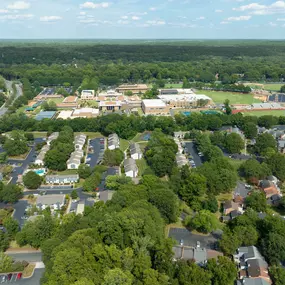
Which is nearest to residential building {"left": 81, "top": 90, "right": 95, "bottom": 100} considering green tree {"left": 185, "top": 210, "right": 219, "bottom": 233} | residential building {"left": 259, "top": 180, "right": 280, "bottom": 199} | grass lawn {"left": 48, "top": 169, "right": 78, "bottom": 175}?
grass lawn {"left": 48, "top": 169, "right": 78, "bottom": 175}

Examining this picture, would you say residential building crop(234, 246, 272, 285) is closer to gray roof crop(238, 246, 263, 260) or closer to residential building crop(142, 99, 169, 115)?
gray roof crop(238, 246, 263, 260)

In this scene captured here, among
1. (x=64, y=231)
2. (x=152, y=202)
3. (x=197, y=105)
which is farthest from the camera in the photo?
(x=197, y=105)

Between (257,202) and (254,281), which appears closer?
(254,281)

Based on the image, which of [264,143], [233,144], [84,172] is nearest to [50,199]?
[84,172]

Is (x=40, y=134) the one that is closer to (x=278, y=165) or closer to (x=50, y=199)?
(x=50, y=199)

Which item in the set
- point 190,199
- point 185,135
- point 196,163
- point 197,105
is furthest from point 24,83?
point 190,199

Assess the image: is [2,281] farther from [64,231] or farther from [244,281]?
[244,281]
